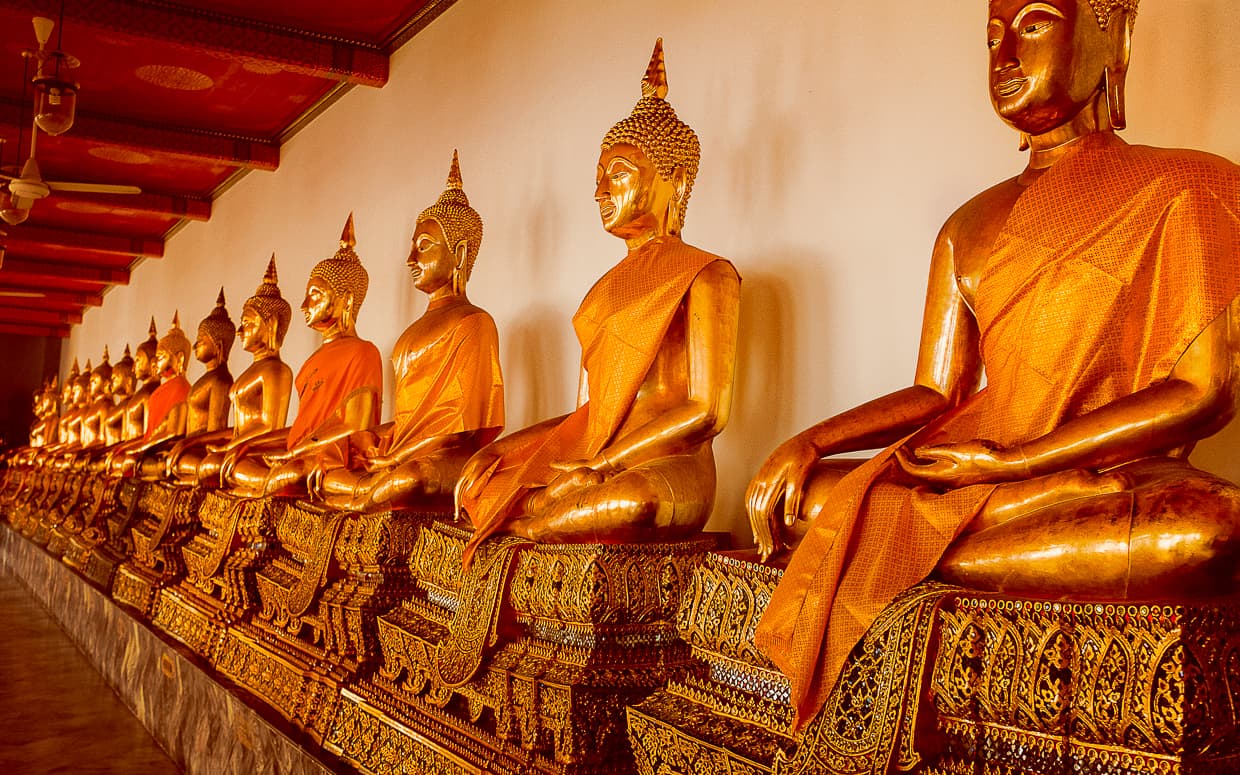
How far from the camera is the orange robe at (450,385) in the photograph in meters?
3.39

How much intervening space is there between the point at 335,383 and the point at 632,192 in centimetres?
194

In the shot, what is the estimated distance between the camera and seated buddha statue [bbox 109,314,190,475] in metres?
6.27

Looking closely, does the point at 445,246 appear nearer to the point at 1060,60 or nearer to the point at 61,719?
the point at 1060,60

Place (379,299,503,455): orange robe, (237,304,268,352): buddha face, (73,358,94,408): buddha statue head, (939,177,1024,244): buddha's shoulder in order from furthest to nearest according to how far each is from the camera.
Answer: (73,358,94,408): buddha statue head → (237,304,268,352): buddha face → (379,299,503,455): orange robe → (939,177,1024,244): buddha's shoulder

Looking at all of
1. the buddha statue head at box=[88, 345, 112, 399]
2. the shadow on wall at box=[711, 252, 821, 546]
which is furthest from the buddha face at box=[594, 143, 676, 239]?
the buddha statue head at box=[88, 345, 112, 399]

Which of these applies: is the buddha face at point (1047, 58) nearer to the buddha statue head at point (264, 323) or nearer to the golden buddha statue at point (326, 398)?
the golden buddha statue at point (326, 398)

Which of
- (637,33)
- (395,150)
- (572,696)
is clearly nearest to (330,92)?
(395,150)

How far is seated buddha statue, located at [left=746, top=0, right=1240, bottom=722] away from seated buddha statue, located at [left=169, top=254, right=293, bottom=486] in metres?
3.59

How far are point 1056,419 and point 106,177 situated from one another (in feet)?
28.4

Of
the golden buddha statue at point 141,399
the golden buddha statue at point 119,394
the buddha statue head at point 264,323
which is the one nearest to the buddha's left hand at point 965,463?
the buddha statue head at point 264,323

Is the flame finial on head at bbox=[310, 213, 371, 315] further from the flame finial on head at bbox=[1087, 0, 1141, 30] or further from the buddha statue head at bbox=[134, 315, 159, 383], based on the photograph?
the buddha statue head at bbox=[134, 315, 159, 383]

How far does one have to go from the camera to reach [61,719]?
14.2 ft

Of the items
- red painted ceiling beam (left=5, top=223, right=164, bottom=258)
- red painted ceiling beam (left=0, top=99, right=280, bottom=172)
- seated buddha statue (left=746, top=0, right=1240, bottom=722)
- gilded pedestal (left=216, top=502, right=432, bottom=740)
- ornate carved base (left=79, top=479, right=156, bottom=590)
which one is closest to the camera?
seated buddha statue (left=746, top=0, right=1240, bottom=722)

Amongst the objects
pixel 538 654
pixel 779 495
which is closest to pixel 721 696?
pixel 779 495
